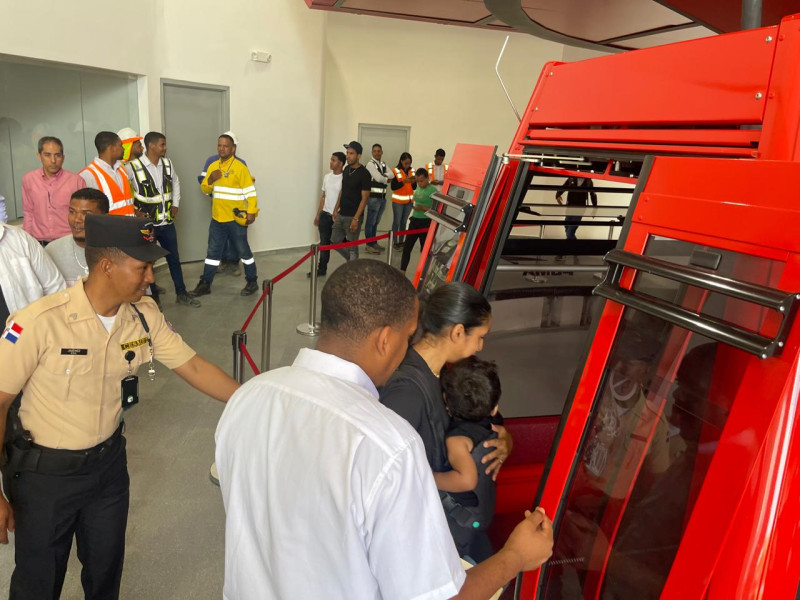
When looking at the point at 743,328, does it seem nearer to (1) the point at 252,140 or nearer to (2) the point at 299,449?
(2) the point at 299,449

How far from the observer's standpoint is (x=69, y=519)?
2.12 metres

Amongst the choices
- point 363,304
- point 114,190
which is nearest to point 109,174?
point 114,190

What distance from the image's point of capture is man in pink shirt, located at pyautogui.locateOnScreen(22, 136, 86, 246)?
4711 mm

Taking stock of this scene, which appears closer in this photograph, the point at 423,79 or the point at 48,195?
the point at 48,195

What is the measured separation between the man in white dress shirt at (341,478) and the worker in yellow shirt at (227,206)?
6050 millimetres

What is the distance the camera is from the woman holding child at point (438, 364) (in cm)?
186

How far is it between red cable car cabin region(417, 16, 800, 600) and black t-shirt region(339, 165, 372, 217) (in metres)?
5.99

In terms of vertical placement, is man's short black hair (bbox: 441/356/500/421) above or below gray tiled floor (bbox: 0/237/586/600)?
above

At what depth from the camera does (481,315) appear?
82.6 inches

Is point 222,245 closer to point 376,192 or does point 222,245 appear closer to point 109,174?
point 109,174

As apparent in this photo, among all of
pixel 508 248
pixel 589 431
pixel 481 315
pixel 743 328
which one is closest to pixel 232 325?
pixel 508 248

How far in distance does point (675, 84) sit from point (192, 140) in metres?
7.48

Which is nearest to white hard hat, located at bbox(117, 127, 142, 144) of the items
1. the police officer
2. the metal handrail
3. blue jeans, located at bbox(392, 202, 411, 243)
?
the police officer

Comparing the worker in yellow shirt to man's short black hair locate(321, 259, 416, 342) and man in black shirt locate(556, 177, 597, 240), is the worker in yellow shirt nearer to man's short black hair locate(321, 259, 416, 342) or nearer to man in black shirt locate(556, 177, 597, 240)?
man in black shirt locate(556, 177, 597, 240)
